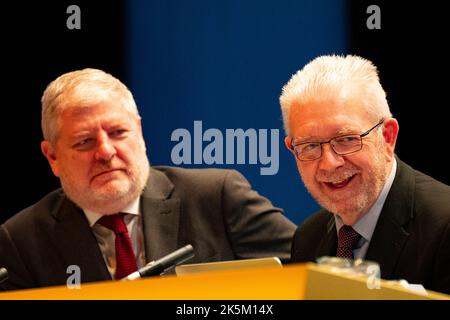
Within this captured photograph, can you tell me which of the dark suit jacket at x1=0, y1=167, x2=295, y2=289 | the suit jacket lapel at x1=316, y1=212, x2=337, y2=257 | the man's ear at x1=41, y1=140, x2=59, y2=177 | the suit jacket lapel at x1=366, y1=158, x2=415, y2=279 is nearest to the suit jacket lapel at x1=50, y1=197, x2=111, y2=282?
the dark suit jacket at x1=0, y1=167, x2=295, y2=289

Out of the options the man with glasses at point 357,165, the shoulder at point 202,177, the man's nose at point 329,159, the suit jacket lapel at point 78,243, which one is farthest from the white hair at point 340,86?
the suit jacket lapel at point 78,243

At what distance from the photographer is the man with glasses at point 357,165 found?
9.59ft

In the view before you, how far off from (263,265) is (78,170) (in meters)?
1.64

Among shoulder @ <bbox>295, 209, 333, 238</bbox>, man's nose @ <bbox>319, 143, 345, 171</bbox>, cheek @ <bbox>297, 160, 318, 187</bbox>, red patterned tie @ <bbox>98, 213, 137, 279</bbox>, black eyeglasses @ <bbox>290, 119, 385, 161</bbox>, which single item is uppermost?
black eyeglasses @ <bbox>290, 119, 385, 161</bbox>

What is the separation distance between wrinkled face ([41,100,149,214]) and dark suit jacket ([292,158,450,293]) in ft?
3.85

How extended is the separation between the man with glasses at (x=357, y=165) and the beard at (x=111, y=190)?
807 mm

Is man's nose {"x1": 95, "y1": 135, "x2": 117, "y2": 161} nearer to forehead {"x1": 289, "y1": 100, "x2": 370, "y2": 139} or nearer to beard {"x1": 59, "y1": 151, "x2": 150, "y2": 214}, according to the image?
beard {"x1": 59, "y1": 151, "x2": 150, "y2": 214}

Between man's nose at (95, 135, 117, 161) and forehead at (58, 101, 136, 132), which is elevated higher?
forehead at (58, 101, 136, 132)

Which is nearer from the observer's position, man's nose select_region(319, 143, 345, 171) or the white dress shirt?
man's nose select_region(319, 143, 345, 171)

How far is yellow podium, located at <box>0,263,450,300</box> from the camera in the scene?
5.20 ft

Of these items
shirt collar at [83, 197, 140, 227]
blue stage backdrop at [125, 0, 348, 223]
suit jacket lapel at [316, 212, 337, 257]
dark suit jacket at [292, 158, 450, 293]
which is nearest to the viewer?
dark suit jacket at [292, 158, 450, 293]

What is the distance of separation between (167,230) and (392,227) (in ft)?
3.69
